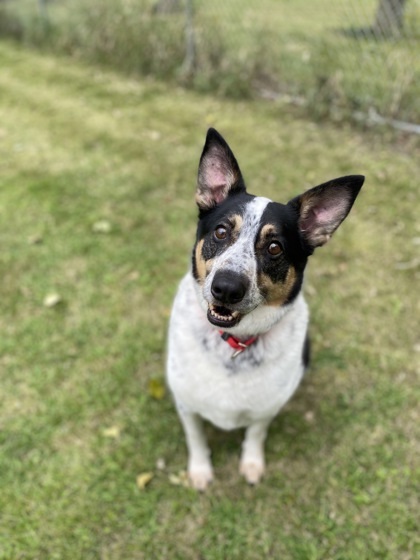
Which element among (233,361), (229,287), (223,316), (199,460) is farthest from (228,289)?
(199,460)

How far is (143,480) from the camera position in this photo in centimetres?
299

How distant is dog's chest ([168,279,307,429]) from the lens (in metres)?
2.49

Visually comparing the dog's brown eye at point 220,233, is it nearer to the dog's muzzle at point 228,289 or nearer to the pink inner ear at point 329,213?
the dog's muzzle at point 228,289

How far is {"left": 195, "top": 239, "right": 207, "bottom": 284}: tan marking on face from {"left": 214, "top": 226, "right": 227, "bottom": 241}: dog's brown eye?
0.34 feet

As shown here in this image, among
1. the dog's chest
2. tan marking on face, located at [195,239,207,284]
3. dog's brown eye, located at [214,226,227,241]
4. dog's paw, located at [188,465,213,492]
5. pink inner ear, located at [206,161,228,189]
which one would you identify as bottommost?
dog's paw, located at [188,465,213,492]

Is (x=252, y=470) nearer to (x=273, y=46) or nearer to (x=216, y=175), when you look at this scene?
(x=216, y=175)

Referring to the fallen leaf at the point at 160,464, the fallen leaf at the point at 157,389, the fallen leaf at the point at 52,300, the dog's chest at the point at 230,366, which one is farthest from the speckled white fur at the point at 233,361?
the fallen leaf at the point at 52,300

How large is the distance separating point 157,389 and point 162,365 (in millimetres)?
265

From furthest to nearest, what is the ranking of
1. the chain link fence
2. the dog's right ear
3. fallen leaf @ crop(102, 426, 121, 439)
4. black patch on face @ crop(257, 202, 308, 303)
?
the chain link fence < fallen leaf @ crop(102, 426, 121, 439) < the dog's right ear < black patch on face @ crop(257, 202, 308, 303)

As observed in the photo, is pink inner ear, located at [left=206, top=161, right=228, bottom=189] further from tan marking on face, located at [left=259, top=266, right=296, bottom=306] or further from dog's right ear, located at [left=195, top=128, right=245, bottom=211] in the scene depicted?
tan marking on face, located at [left=259, top=266, right=296, bottom=306]

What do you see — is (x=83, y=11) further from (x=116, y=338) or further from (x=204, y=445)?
(x=204, y=445)

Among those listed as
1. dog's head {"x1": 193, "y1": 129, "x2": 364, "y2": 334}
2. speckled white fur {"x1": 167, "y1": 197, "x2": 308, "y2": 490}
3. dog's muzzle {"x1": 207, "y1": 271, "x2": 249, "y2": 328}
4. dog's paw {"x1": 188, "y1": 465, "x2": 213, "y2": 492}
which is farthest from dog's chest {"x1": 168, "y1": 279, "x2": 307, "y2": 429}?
dog's paw {"x1": 188, "y1": 465, "x2": 213, "y2": 492}

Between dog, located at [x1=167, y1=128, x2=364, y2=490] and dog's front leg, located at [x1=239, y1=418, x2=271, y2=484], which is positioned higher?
dog, located at [x1=167, y1=128, x2=364, y2=490]

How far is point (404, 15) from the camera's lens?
637 cm
